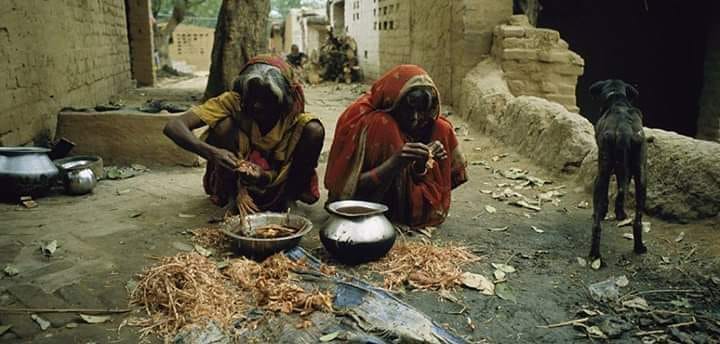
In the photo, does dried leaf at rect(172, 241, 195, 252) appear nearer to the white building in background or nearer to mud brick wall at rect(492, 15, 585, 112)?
mud brick wall at rect(492, 15, 585, 112)

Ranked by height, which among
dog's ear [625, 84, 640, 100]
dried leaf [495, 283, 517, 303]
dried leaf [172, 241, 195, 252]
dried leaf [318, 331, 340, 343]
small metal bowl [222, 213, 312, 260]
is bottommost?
dried leaf [495, 283, 517, 303]

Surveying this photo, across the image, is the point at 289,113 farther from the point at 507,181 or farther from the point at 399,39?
the point at 399,39

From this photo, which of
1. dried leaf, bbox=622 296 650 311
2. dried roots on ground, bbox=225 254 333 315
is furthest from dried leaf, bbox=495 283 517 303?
dried roots on ground, bbox=225 254 333 315

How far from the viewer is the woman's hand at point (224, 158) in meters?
3.39

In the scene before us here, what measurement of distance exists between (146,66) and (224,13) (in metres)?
6.70

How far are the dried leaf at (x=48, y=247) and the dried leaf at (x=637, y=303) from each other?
2.96 meters

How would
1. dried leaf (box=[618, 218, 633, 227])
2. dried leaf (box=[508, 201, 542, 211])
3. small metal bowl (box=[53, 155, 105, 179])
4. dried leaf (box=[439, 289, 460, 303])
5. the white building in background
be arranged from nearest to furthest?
dried leaf (box=[439, 289, 460, 303]), dried leaf (box=[618, 218, 633, 227]), dried leaf (box=[508, 201, 542, 211]), small metal bowl (box=[53, 155, 105, 179]), the white building in background

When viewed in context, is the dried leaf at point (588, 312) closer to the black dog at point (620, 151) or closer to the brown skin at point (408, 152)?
the black dog at point (620, 151)

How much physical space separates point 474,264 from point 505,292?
14.4 inches

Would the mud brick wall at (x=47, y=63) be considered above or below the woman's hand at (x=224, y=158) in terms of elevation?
above

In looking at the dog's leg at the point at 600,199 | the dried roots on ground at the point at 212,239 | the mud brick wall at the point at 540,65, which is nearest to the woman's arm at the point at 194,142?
the dried roots on ground at the point at 212,239

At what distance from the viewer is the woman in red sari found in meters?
3.45

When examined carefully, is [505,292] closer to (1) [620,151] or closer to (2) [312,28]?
(1) [620,151]

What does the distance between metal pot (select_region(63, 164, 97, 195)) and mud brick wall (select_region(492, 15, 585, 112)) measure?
489 centimetres
